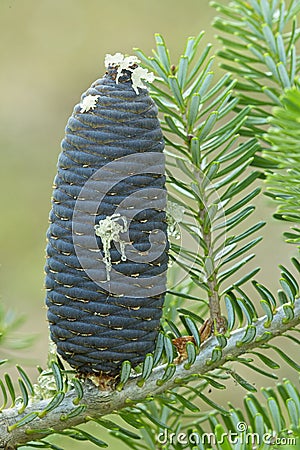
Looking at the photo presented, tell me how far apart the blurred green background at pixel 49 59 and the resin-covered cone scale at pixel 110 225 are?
126 centimetres

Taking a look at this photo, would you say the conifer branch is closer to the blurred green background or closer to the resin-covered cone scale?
the resin-covered cone scale

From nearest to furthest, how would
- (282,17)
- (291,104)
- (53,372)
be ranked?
(291,104), (53,372), (282,17)

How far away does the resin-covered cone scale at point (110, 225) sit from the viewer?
0.31m

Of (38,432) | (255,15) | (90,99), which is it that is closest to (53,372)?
(38,432)

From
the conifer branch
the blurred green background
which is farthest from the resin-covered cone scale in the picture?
the blurred green background

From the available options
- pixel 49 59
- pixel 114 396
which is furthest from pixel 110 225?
pixel 49 59

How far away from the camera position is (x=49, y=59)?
77.0 inches

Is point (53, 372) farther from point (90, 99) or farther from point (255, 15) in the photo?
point (255, 15)

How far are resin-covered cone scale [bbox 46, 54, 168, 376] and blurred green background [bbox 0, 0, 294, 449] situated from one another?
1264 mm

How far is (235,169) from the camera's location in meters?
0.39

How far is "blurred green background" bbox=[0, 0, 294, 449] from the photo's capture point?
1.68 metres

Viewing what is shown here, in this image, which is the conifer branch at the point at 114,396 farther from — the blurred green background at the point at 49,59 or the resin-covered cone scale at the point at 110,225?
the blurred green background at the point at 49,59

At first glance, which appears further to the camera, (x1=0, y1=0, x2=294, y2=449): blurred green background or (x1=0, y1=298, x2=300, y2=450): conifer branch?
(x1=0, y1=0, x2=294, y2=449): blurred green background

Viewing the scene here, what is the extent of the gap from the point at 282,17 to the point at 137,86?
7.1 inches
